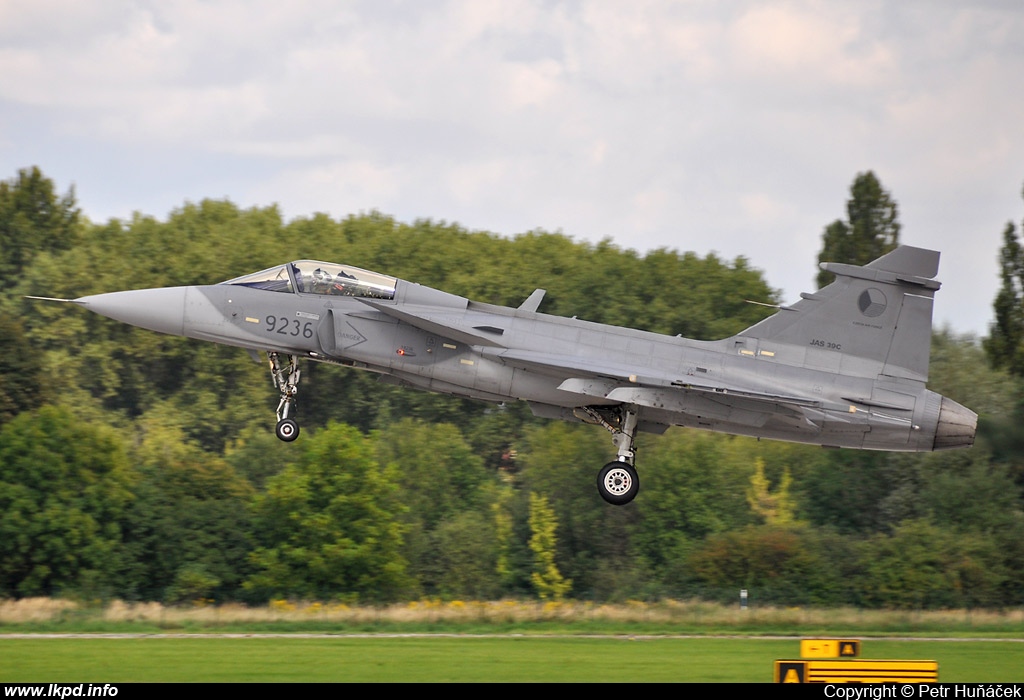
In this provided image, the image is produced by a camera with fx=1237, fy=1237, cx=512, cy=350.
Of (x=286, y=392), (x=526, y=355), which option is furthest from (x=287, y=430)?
(x=526, y=355)

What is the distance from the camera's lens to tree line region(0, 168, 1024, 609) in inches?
1631

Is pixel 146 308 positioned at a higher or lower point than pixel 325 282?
lower

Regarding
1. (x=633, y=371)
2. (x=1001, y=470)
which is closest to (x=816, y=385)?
(x=633, y=371)

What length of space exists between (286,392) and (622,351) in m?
6.04

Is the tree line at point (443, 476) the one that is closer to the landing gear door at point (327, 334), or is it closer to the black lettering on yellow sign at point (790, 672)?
the landing gear door at point (327, 334)

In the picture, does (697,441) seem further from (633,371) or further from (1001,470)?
(633,371)

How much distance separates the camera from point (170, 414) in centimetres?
5684

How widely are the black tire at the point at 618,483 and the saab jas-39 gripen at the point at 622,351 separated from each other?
1.0 inches

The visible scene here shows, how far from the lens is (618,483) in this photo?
21969 mm

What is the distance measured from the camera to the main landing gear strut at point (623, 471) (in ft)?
71.9

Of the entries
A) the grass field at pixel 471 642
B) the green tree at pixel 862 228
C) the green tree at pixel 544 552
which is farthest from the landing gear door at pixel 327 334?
the green tree at pixel 862 228

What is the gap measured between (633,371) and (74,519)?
2659 cm

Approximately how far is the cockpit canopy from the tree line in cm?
→ 2015

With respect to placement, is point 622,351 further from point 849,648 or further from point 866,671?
point 866,671
